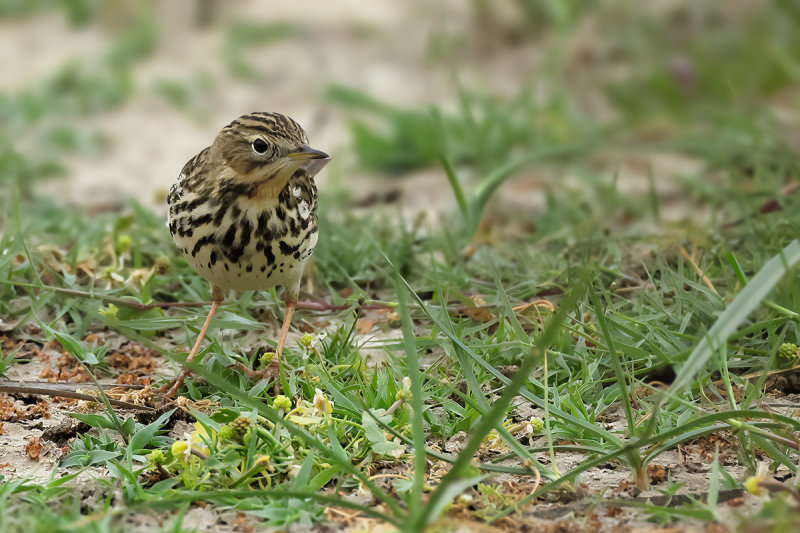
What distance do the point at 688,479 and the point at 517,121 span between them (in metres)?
5.24

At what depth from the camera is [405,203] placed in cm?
661

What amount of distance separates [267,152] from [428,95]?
570cm

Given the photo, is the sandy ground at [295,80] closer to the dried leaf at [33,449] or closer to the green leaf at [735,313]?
the green leaf at [735,313]

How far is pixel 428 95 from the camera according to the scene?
9023mm

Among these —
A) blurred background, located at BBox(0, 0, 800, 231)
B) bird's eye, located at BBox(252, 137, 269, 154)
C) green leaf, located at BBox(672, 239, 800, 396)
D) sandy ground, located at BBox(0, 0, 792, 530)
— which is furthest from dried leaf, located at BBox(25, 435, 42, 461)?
sandy ground, located at BBox(0, 0, 792, 530)

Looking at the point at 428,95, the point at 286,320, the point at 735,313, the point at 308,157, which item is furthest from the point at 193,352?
the point at 428,95

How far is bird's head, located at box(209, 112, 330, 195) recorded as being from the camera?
350 cm

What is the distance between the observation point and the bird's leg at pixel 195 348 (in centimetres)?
336

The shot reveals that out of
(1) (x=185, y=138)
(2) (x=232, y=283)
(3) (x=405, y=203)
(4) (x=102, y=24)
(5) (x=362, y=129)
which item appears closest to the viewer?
(2) (x=232, y=283)

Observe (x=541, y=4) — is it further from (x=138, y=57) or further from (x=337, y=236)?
(x=337, y=236)

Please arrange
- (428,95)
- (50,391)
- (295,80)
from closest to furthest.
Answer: (50,391) < (428,95) < (295,80)

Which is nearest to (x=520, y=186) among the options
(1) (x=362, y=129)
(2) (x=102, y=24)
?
(1) (x=362, y=129)

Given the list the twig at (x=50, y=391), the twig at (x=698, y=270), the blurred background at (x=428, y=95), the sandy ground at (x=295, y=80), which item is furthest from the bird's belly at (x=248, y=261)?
the sandy ground at (x=295, y=80)

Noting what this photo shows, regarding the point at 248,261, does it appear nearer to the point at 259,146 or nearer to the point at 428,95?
the point at 259,146
